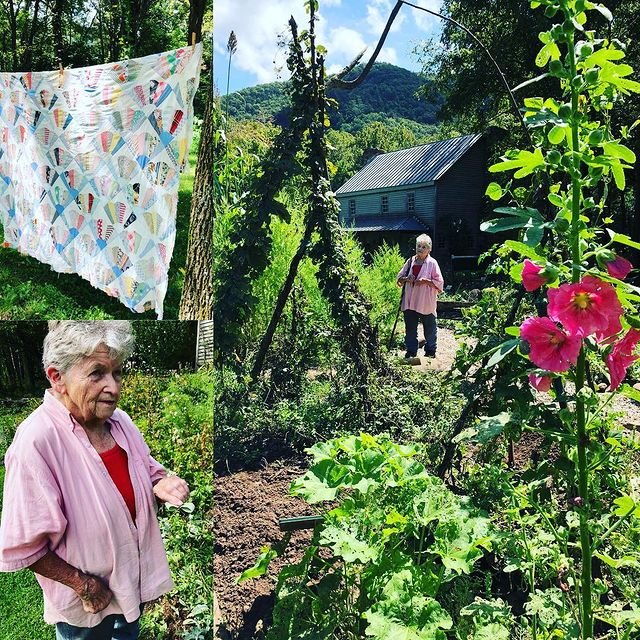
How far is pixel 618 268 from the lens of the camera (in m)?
1.48

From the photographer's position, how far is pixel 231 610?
2252 mm

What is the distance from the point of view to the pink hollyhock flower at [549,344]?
1.42 meters

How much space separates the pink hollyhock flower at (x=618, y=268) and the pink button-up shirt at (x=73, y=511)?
4.75 feet

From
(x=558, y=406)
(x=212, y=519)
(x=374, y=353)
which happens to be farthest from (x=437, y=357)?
(x=212, y=519)

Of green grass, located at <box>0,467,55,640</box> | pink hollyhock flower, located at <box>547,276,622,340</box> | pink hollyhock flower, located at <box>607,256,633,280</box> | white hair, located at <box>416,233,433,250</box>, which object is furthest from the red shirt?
pink hollyhock flower, located at <box>607,256,633,280</box>

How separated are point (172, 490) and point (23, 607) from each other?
0.65 meters

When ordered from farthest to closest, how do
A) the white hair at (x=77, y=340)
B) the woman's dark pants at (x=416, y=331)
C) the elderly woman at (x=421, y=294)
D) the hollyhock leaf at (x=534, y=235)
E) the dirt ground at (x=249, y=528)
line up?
the dirt ground at (x=249, y=528)
the woman's dark pants at (x=416, y=331)
the elderly woman at (x=421, y=294)
the white hair at (x=77, y=340)
the hollyhock leaf at (x=534, y=235)

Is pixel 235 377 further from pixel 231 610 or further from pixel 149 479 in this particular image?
pixel 231 610

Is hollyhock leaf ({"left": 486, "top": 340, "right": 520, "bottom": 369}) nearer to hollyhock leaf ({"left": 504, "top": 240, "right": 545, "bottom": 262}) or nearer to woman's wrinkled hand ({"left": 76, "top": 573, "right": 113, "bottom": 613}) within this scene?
hollyhock leaf ({"left": 504, "top": 240, "right": 545, "bottom": 262})

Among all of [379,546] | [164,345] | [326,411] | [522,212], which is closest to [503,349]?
[522,212]

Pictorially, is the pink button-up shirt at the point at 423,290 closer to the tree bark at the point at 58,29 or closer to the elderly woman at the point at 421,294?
the elderly woman at the point at 421,294

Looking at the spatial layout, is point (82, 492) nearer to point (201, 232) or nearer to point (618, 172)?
point (201, 232)

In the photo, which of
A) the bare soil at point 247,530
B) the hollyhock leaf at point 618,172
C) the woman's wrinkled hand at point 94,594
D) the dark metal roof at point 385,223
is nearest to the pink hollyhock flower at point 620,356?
the hollyhock leaf at point 618,172

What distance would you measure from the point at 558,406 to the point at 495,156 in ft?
2.53
